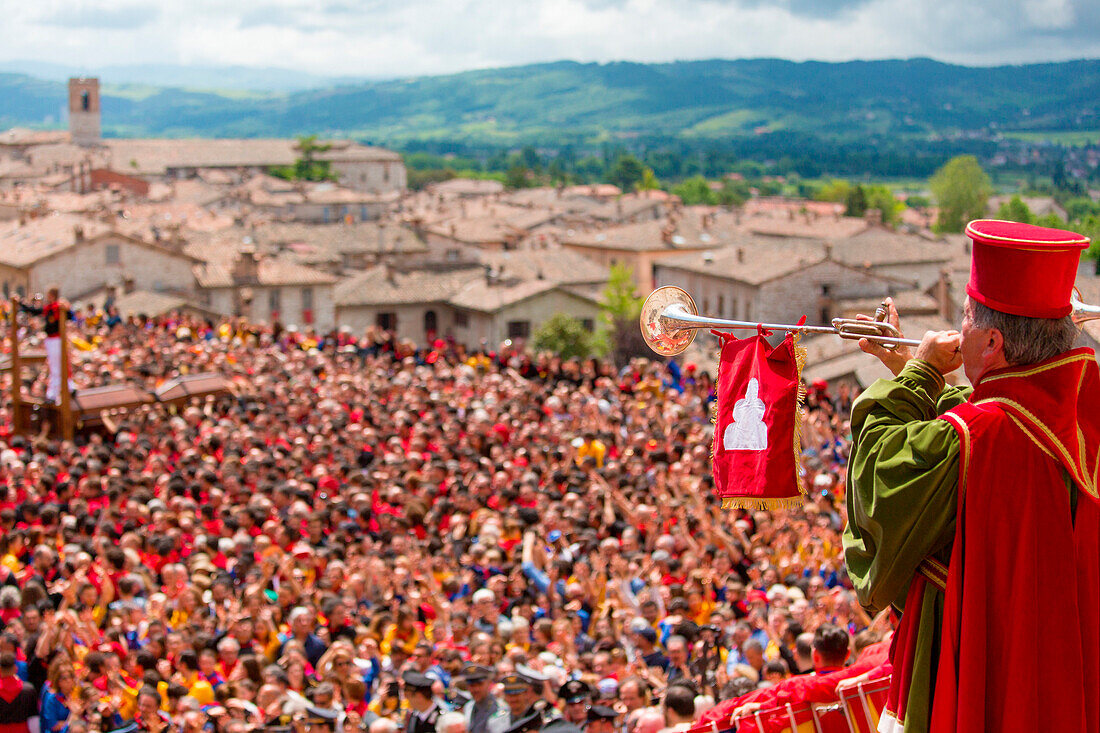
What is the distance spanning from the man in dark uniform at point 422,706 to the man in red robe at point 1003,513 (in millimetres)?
4201

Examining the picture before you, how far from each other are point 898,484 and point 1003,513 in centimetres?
27

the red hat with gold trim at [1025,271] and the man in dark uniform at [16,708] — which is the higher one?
the red hat with gold trim at [1025,271]

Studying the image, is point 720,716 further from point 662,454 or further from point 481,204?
point 481,204

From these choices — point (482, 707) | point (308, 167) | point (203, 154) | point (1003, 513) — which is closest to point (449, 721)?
point (482, 707)

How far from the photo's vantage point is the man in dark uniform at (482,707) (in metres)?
7.00

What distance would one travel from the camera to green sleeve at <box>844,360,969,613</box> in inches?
132

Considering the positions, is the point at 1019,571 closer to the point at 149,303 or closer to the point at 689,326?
the point at 689,326

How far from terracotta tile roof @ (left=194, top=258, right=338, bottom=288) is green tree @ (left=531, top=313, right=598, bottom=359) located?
9338 mm

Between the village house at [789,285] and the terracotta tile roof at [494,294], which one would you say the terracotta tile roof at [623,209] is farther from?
the terracotta tile roof at [494,294]

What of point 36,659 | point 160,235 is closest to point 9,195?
point 160,235

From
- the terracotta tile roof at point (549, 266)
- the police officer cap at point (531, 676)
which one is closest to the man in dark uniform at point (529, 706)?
the police officer cap at point (531, 676)

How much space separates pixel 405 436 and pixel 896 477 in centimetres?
1342

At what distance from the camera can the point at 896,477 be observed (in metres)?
3.38

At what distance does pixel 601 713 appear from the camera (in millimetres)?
6781
